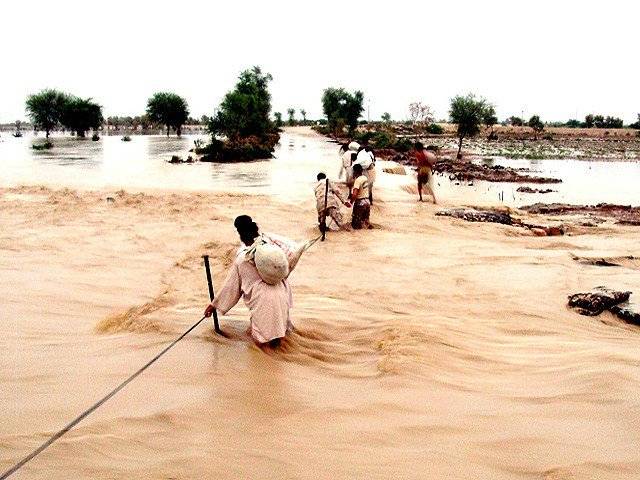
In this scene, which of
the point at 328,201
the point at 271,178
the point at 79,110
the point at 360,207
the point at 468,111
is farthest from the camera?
the point at 79,110

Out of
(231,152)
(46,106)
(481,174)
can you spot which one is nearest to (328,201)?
(481,174)

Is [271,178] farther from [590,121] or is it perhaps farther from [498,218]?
Answer: [590,121]

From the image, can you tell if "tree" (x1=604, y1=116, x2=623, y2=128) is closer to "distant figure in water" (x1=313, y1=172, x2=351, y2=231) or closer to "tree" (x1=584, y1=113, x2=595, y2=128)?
"tree" (x1=584, y1=113, x2=595, y2=128)

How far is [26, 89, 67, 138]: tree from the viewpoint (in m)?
57.9

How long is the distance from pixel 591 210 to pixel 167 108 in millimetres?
56484

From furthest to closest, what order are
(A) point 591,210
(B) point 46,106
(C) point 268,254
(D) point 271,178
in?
(B) point 46,106
(D) point 271,178
(A) point 591,210
(C) point 268,254

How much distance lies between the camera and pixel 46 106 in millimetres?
58562

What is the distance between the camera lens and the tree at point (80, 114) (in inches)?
2194

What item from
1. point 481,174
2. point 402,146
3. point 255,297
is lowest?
point 255,297

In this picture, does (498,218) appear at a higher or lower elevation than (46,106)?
lower

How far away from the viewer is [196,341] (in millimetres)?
4281

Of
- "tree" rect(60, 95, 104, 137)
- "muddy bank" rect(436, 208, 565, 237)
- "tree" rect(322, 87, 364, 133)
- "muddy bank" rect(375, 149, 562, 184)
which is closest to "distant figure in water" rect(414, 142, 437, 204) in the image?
"muddy bank" rect(436, 208, 565, 237)

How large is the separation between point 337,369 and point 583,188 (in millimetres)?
16871

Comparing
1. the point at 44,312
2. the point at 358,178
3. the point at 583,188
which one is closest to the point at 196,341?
the point at 44,312
